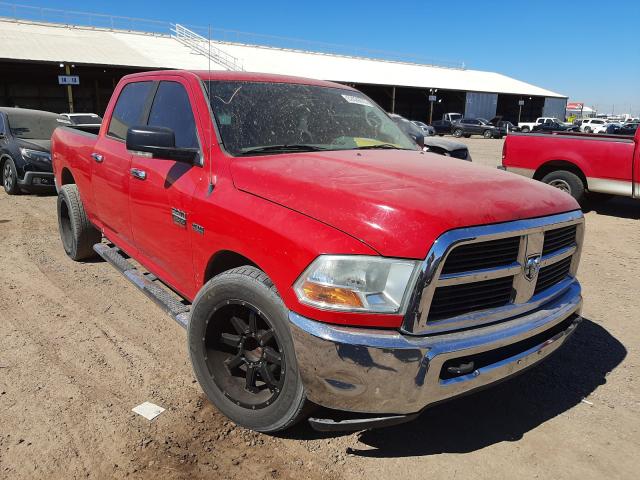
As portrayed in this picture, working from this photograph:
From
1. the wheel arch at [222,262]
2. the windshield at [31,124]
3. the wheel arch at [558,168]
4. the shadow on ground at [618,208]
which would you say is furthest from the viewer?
the windshield at [31,124]

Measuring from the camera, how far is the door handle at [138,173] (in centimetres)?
357

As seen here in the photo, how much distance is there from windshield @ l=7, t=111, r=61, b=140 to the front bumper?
3.84 feet

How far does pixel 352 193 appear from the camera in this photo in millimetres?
2330

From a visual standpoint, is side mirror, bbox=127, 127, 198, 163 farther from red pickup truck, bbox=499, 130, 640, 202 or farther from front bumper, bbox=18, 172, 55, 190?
front bumper, bbox=18, 172, 55, 190

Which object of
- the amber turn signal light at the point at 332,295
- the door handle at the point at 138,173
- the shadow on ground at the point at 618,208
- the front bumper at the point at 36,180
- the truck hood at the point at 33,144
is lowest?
the shadow on ground at the point at 618,208

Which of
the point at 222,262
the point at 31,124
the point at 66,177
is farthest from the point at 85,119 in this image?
the point at 222,262

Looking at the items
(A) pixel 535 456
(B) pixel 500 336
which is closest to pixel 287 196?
(B) pixel 500 336

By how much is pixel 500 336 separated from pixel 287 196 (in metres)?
1.19

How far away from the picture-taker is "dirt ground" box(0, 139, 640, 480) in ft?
8.31

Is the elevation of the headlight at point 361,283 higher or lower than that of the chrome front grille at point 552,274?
higher

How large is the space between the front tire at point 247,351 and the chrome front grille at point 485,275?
0.63 m

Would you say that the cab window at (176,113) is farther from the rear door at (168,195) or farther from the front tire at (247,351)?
the front tire at (247,351)

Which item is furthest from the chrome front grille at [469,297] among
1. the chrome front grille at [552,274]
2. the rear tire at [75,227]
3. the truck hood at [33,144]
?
the truck hood at [33,144]

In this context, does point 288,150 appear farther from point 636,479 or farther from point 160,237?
point 636,479
